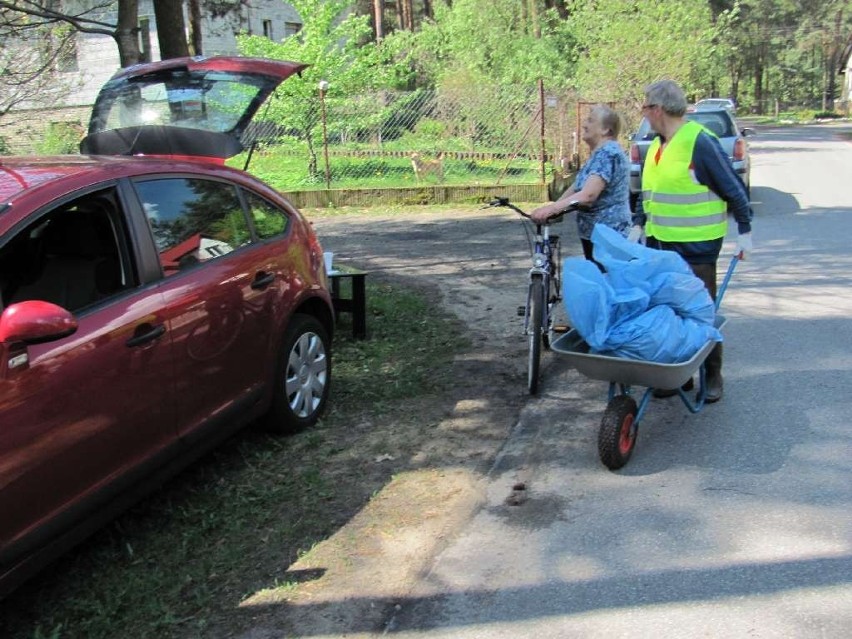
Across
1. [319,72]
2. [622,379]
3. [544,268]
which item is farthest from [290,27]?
[622,379]

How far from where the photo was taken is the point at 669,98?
4812 mm

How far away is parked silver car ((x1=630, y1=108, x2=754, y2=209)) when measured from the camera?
12.7 metres

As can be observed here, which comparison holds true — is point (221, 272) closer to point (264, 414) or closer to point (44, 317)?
point (264, 414)

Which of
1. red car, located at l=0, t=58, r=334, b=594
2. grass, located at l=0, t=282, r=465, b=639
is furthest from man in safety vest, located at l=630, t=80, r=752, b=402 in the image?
red car, located at l=0, t=58, r=334, b=594

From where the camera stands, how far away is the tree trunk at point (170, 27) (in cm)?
907

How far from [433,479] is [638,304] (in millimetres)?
1412

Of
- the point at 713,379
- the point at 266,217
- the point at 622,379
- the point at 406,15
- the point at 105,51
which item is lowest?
the point at 713,379

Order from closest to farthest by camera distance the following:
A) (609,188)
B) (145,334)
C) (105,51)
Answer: (145,334) < (609,188) < (105,51)

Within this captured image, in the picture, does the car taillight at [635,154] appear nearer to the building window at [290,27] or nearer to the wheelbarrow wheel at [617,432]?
the wheelbarrow wheel at [617,432]

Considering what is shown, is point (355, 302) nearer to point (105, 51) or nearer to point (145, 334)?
point (145, 334)

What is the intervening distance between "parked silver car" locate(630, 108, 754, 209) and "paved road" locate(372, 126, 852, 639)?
22.3 ft

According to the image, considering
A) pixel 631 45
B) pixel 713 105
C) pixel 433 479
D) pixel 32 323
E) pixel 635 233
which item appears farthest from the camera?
pixel 631 45

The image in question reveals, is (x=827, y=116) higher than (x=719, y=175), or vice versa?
(x=719, y=175)

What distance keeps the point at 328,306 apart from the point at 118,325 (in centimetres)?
204
